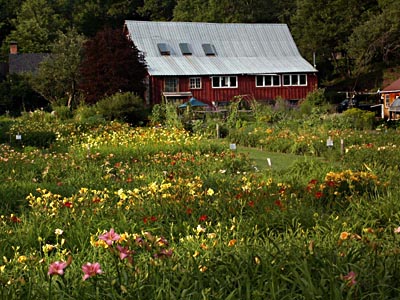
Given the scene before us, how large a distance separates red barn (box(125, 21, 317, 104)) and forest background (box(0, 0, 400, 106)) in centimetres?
508

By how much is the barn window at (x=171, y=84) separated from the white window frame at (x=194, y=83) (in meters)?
1.09

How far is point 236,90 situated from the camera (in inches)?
1870

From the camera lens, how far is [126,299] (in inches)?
139

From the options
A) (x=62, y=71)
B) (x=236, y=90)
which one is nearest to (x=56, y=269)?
(x=62, y=71)

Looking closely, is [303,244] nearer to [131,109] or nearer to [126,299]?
[126,299]

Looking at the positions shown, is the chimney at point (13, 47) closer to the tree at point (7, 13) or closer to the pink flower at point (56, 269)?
the tree at point (7, 13)

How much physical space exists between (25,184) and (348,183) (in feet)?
14.0

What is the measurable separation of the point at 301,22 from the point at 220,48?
35.7 feet

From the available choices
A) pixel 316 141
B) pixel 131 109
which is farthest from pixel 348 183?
pixel 131 109

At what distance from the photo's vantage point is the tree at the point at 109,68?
111 feet

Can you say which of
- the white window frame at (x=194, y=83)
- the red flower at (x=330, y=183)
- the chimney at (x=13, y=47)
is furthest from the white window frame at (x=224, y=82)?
the red flower at (x=330, y=183)

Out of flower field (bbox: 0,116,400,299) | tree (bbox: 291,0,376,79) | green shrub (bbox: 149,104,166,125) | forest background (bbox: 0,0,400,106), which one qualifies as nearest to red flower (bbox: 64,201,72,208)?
flower field (bbox: 0,116,400,299)

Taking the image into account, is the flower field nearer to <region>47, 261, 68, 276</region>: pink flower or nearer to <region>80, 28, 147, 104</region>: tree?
<region>47, 261, 68, 276</region>: pink flower

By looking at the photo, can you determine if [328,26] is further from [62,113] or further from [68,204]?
[68,204]
